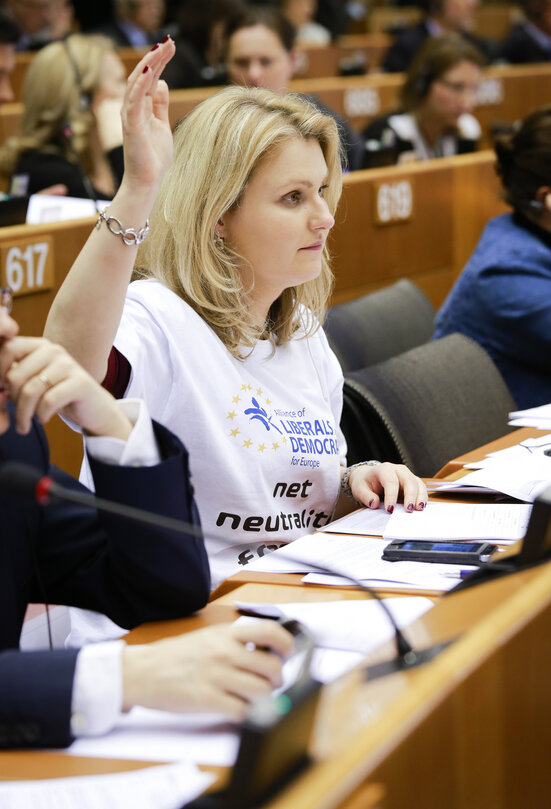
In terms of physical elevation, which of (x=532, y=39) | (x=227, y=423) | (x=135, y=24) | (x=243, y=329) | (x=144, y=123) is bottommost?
(x=227, y=423)

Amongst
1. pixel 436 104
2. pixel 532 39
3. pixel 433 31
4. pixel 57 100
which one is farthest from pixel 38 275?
pixel 532 39

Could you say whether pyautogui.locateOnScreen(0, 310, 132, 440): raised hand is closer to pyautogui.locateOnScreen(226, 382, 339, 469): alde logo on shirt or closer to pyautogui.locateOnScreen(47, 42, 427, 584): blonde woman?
pyautogui.locateOnScreen(47, 42, 427, 584): blonde woman

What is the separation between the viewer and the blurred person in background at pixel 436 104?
210 inches

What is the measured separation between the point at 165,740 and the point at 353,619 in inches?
12.9

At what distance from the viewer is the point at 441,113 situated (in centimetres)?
535

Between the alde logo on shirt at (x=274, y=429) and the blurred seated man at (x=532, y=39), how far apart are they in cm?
861

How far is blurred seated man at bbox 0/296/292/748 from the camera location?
3.43 ft

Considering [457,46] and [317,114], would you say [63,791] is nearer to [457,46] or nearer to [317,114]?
[317,114]

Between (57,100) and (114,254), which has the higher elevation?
(114,254)

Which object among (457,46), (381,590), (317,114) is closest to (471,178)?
(457,46)

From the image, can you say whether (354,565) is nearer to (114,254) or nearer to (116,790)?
(114,254)

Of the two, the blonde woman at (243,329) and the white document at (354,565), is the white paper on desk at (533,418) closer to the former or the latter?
the blonde woman at (243,329)

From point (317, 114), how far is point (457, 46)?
12.8 feet

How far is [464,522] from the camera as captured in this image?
1708mm
